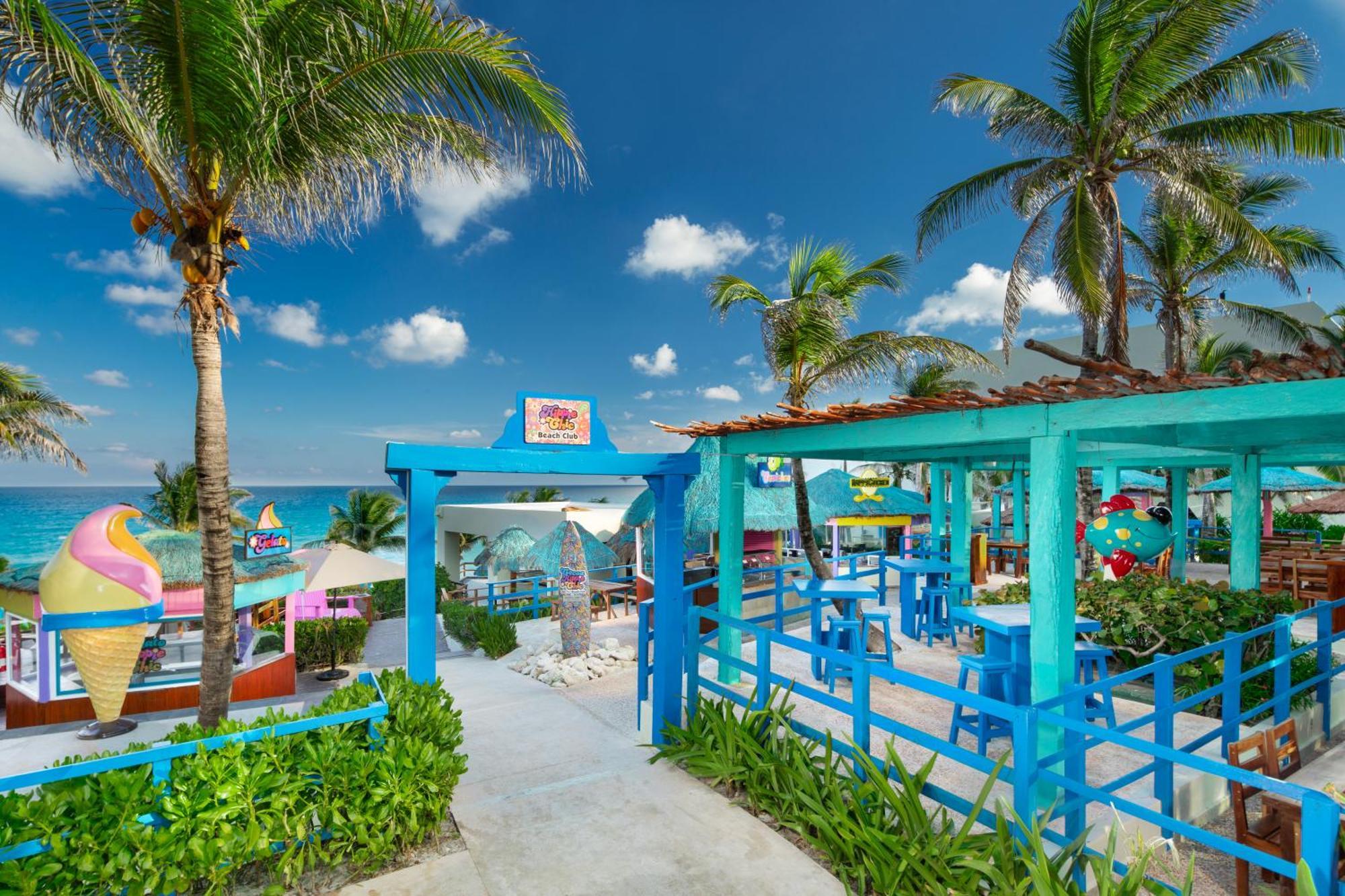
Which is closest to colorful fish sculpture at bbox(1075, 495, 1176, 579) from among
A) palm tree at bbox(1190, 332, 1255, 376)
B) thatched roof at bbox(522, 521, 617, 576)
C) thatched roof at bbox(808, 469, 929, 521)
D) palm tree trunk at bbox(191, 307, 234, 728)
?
palm tree trunk at bbox(191, 307, 234, 728)

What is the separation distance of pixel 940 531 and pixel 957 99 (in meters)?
8.47

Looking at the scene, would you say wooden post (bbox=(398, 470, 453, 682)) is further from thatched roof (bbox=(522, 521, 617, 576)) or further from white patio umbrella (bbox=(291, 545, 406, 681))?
thatched roof (bbox=(522, 521, 617, 576))

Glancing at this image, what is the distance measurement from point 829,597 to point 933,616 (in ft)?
10.9

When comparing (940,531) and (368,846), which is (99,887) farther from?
(940,531)

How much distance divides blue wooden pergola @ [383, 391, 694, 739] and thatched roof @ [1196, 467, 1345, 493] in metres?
18.9

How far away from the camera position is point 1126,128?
10.5 m

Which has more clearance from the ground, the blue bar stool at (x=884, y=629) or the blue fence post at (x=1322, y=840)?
the blue fence post at (x=1322, y=840)

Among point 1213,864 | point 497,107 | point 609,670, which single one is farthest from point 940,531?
point 497,107

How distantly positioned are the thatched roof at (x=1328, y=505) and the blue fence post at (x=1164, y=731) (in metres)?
16.4

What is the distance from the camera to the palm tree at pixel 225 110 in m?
4.82

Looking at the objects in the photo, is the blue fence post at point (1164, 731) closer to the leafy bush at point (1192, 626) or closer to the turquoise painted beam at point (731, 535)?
the leafy bush at point (1192, 626)

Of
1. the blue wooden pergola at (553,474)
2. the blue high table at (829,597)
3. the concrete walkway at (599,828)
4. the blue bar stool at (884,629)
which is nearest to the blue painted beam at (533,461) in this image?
the blue wooden pergola at (553,474)

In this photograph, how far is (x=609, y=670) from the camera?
966 centimetres

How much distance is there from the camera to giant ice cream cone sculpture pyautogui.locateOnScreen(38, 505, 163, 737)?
7.15 m
